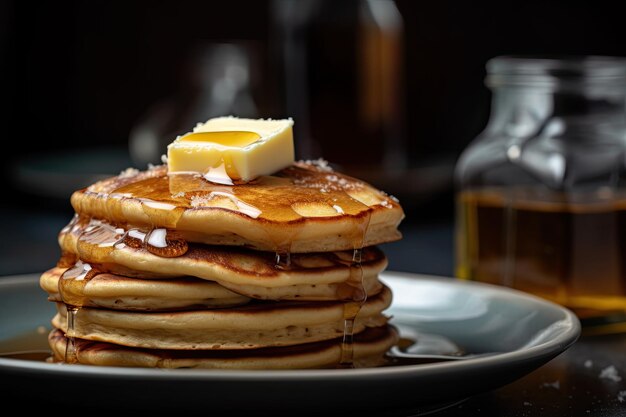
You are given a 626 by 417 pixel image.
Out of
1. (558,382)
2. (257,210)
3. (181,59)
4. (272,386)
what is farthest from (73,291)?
(181,59)

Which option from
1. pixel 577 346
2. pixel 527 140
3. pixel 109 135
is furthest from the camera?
pixel 109 135

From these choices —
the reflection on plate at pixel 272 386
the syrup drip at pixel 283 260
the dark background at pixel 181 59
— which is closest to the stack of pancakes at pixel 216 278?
the syrup drip at pixel 283 260

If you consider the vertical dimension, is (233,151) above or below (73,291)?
above

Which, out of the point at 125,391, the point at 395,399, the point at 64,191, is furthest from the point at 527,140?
the point at 64,191

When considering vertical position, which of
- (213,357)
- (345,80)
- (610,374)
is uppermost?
(345,80)

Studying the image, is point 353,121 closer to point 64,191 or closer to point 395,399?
point 64,191

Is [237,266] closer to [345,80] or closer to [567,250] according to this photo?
Answer: [567,250]
